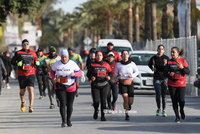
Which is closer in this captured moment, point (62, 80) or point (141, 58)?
point (62, 80)

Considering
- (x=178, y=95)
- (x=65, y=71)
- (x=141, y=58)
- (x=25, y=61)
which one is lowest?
(x=178, y=95)

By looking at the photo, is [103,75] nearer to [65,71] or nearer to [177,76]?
[65,71]

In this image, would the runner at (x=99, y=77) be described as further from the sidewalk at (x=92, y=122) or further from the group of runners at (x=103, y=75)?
the sidewalk at (x=92, y=122)

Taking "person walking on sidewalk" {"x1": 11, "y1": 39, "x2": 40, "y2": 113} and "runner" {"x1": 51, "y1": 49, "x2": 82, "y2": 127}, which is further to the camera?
"person walking on sidewalk" {"x1": 11, "y1": 39, "x2": 40, "y2": 113}

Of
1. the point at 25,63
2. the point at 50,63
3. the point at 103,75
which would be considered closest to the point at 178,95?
the point at 103,75

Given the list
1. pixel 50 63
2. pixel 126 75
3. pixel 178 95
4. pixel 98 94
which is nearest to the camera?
pixel 178 95

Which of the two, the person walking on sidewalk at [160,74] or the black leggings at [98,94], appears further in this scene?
the person walking on sidewalk at [160,74]

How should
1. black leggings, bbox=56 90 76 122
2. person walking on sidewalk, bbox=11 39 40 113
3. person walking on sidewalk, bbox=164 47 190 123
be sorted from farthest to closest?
person walking on sidewalk, bbox=11 39 40 113, person walking on sidewalk, bbox=164 47 190 123, black leggings, bbox=56 90 76 122

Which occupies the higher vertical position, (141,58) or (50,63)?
(50,63)

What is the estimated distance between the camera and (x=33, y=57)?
1305 centimetres

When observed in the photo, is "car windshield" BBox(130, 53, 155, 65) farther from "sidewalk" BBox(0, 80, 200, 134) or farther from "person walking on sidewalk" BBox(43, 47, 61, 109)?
"person walking on sidewalk" BBox(43, 47, 61, 109)

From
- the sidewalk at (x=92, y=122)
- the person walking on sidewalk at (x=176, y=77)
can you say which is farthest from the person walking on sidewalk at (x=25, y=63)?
the person walking on sidewalk at (x=176, y=77)

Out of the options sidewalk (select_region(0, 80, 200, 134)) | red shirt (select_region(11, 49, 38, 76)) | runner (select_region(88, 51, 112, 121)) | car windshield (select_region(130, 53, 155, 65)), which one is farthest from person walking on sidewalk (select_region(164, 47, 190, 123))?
car windshield (select_region(130, 53, 155, 65))

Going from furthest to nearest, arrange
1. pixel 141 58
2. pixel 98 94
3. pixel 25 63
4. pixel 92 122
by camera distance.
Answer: pixel 141 58 < pixel 25 63 < pixel 98 94 < pixel 92 122
